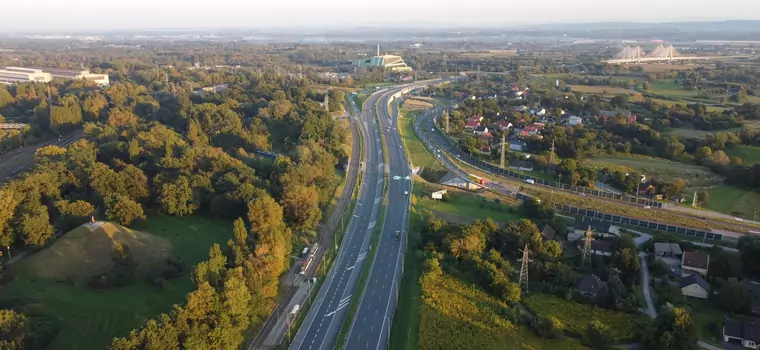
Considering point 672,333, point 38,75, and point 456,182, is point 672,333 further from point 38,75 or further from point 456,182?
point 38,75

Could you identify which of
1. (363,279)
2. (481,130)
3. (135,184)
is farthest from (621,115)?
(135,184)

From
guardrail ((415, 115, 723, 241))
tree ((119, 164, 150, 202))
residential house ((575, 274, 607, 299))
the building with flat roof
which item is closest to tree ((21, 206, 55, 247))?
tree ((119, 164, 150, 202))

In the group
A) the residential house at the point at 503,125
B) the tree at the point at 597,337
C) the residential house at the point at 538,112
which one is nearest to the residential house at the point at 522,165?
the residential house at the point at 503,125

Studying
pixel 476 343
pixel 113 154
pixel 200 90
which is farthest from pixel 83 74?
pixel 476 343

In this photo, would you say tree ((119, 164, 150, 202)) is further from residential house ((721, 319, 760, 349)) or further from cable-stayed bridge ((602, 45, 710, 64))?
cable-stayed bridge ((602, 45, 710, 64))

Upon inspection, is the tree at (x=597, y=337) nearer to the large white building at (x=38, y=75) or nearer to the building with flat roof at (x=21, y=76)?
the large white building at (x=38, y=75)

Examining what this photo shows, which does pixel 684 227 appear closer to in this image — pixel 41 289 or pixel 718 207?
pixel 718 207
